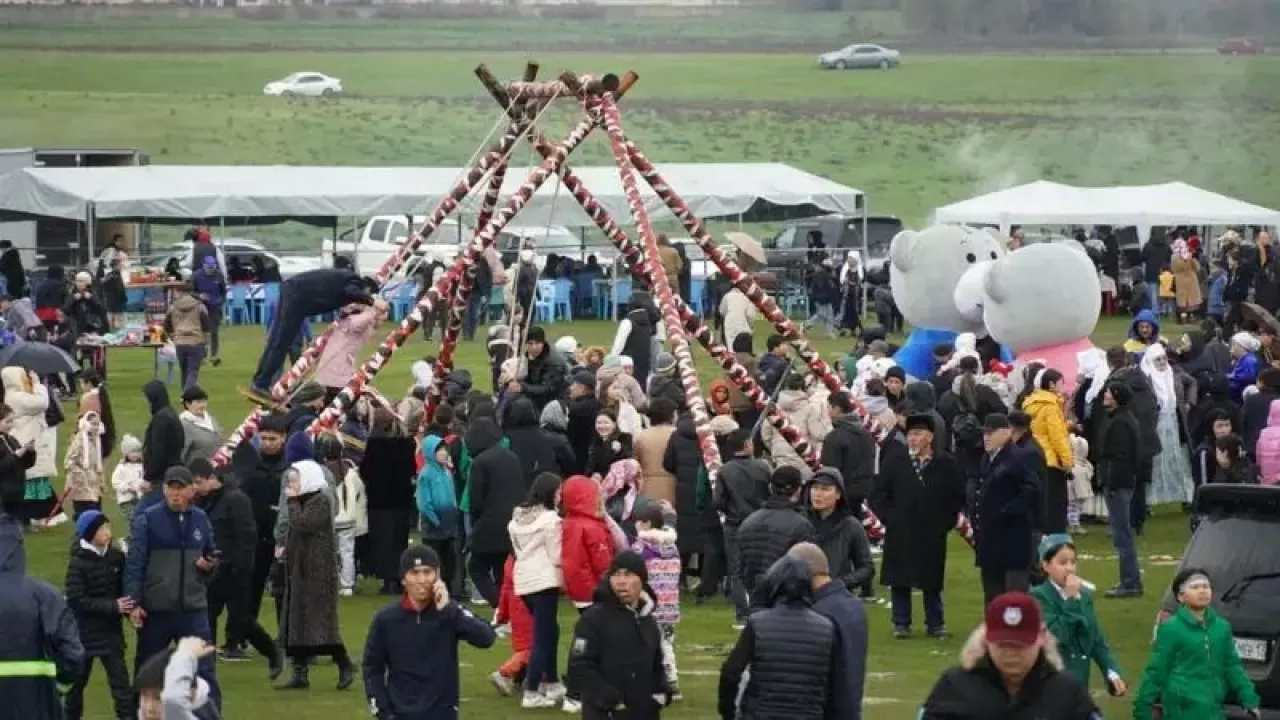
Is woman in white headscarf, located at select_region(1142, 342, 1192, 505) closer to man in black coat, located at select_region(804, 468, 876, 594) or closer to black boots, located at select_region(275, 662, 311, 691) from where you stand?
man in black coat, located at select_region(804, 468, 876, 594)

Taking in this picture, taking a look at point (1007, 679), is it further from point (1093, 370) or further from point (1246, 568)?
point (1093, 370)

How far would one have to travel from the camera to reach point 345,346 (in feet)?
81.4

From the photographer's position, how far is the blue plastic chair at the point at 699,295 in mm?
49281

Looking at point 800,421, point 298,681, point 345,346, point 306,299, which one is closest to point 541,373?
point 345,346

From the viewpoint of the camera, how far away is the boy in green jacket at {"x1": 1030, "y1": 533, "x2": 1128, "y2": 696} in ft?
48.2

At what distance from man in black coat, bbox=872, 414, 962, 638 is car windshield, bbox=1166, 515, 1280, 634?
14.9 feet

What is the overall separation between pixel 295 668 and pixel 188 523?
2101mm

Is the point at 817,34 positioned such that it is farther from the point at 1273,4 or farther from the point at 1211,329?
the point at 1211,329

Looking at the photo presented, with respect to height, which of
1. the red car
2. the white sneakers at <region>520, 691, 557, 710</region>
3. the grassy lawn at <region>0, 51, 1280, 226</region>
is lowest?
the white sneakers at <region>520, 691, 557, 710</region>

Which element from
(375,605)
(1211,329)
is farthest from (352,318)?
(1211,329)

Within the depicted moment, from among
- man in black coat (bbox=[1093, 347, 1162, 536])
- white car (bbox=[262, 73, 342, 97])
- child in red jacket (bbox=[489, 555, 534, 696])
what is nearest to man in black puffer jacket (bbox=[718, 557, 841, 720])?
child in red jacket (bbox=[489, 555, 534, 696])

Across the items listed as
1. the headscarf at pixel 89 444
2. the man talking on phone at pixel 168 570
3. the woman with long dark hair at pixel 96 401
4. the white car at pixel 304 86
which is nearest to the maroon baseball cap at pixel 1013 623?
the man talking on phone at pixel 168 570

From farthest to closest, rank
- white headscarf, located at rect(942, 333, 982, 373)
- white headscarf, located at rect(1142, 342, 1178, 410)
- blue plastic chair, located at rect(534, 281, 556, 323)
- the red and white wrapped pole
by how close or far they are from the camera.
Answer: blue plastic chair, located at rect(534, 281, 556, 323) < white headscarf, located at rect(942, 333, 982, 373) < white headscarf, located at rect(1142, 342, 1178, 410) < the red and white wrapped pole

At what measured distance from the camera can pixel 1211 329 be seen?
3022cm
